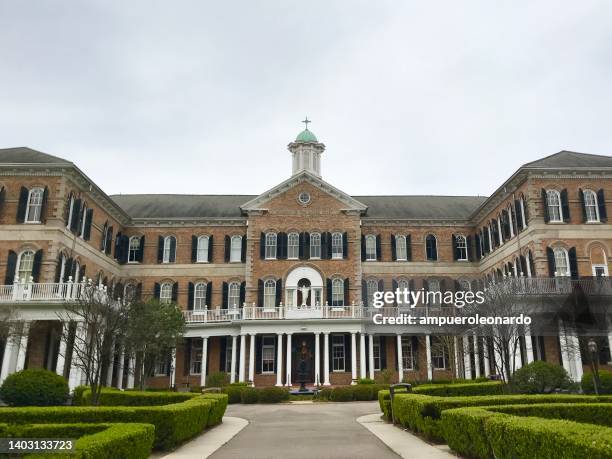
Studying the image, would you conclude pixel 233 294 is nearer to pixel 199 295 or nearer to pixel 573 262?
pixel 199 295

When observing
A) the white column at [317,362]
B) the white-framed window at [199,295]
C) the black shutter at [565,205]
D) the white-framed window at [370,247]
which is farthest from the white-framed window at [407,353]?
the white-framed window at [199,295]

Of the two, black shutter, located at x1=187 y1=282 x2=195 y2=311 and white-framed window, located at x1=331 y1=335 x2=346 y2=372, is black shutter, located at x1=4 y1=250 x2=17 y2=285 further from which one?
white-framed window, located at x1=331 y1=335 x2=346 y2=372

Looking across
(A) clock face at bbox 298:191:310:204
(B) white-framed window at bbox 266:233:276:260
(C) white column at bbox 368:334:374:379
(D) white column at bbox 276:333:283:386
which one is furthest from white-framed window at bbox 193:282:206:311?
(C) white column at bbox 368:334:374:379

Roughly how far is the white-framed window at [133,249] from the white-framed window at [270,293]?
10.9 m

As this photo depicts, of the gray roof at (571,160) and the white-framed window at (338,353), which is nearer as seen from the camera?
the gray roof at (571,160)

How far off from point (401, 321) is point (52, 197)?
78.4 ft

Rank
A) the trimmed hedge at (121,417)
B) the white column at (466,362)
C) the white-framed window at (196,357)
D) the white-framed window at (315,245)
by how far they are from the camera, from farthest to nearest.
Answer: the white-framed window at (315,245) < the white-framed window at (196,357) < the white column at (466,362) < the trimmed hedge at (121,417)

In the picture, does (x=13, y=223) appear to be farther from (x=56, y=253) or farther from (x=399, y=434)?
(x=399, y=434)

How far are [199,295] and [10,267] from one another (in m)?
14.0

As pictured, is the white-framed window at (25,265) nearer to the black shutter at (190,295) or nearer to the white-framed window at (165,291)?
the white-framed window at (165,291)

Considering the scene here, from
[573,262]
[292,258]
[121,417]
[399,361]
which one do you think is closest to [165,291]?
[292,258]

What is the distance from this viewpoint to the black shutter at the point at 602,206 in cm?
3097

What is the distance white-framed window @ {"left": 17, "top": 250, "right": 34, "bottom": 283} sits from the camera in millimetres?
29828

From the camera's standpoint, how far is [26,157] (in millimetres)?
31969
